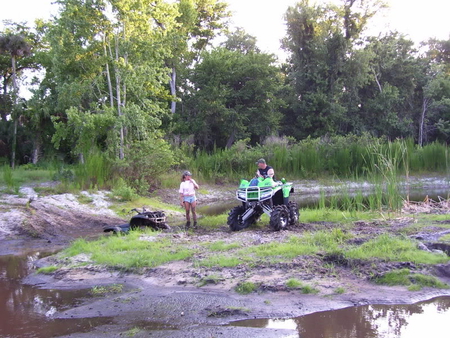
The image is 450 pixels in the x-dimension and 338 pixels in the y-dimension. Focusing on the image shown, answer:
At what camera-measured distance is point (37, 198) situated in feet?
49.3

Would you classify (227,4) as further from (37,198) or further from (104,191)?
(37,198)

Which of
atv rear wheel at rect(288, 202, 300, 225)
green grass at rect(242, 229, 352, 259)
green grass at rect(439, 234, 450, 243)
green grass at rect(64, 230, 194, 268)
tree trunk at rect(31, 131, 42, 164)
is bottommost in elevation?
green grass at rect(64, 230, 194, 268)

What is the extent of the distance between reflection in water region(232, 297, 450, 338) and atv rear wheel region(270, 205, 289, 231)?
4.40 metres

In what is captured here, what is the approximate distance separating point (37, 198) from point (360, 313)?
1243 cm

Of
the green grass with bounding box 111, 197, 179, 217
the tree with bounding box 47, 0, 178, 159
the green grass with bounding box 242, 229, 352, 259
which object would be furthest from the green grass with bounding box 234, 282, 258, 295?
the tree with bounding box 47, 0, 178, 159

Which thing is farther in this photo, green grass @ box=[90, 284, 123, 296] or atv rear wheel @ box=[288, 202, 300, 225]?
atv rear wheel @ box=[288, 202, 300, 225]

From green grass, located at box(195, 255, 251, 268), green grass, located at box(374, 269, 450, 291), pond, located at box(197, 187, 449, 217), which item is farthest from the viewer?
pond, located at box(197, 187, 449, 217)

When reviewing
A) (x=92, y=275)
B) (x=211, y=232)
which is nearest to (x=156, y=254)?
(x=92, y=275)

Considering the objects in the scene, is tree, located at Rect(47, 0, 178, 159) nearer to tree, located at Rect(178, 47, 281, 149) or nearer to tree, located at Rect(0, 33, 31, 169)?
tree, located at Rect(0, 33, 31, 169)

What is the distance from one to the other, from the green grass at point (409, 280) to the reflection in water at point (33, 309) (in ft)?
13.1

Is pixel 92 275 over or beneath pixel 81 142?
beneath

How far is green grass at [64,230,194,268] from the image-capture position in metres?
8.24

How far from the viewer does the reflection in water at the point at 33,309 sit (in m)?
5.68

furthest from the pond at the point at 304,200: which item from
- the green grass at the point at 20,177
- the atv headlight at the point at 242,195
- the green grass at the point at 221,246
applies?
the green grass at the point at 221,246
